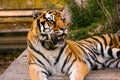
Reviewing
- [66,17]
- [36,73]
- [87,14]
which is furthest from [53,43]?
[66,17]

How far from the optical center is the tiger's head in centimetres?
511

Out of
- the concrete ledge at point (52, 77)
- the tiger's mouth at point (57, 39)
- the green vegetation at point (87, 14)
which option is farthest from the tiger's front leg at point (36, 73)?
the green vegetation at point (87, 14)

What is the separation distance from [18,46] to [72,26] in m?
2.01

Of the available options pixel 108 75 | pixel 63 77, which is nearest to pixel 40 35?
pixel 63 77

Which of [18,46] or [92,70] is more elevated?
[92,70]

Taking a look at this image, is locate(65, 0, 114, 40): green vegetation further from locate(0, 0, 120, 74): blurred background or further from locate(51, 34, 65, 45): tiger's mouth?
locate(51, 34, 65, 45): tiger's mouth

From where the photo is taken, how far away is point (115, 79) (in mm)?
5617

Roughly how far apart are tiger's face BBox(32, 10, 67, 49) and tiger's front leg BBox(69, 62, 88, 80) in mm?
339

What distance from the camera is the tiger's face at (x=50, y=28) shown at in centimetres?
511

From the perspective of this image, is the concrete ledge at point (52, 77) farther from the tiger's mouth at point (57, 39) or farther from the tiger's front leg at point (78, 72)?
the tiger's mouth at point (57, 39)

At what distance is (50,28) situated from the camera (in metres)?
5.16

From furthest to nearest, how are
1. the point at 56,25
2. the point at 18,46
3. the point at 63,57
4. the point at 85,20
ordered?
1. the point at 18,46
2. the point at 85,20
3. the point at 63,57
4. the point at 56,25

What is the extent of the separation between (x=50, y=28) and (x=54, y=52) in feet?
1.23

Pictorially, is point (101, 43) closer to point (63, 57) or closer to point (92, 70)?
point (92, 70)
